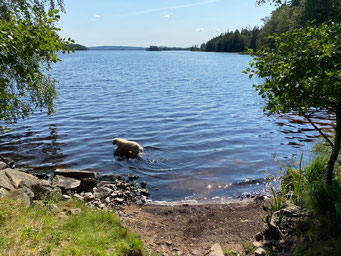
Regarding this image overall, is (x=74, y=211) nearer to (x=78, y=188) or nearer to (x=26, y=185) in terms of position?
(x=26, y=185)

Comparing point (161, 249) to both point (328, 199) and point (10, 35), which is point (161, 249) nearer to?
point (328, 199)

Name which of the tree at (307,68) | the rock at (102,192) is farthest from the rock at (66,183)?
the tree at (307,68)

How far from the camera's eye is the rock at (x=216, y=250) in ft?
20.7

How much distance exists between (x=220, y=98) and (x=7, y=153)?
23369 millimetres

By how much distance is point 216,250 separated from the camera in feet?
21.3

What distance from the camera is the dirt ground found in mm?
7188

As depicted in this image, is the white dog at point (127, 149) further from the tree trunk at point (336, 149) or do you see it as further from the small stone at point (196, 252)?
the tree trunk at point (336, 149)

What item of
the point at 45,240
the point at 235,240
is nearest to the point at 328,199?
the point at 235,240

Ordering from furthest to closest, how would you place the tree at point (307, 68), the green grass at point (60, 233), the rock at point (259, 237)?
the rock at point (259, 237)
the tree at point (307, 68)
the green grass at point (60, 233)

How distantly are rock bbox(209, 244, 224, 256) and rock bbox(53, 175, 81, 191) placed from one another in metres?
6.05

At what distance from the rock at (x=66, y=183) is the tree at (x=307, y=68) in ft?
25.7

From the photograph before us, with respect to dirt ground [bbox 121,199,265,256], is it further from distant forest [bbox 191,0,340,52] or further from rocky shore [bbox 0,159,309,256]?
distant forest [bbox 191,0,340,52]

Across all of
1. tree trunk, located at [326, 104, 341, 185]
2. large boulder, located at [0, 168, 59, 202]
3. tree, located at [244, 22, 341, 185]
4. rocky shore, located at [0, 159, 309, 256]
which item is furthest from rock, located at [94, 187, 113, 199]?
tree trunk, located at [326, 104, 341, 185]

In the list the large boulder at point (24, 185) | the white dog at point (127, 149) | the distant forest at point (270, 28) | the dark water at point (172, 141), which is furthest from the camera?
the distant forest at point (270, 28)
